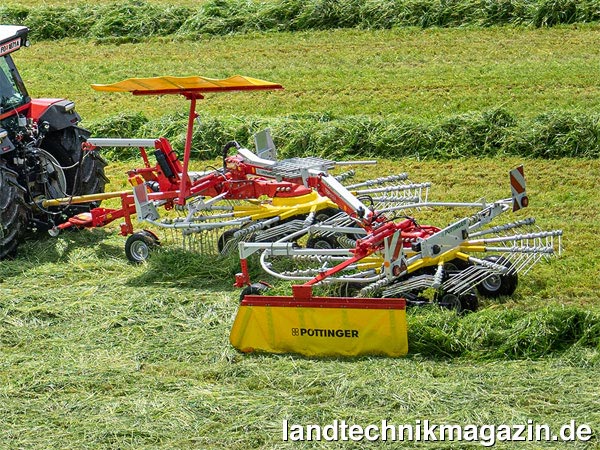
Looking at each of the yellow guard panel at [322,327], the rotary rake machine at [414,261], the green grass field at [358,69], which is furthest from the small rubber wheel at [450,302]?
the green grass field at [358,69]

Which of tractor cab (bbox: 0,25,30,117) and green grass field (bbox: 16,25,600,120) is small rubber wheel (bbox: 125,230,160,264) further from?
green grass field (bbox: 16,25,600,120)

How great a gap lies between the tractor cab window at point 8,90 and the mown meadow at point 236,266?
4.58 ft

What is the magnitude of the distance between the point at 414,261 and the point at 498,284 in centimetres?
74

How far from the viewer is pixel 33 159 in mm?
10844

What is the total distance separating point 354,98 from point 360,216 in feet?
23.1

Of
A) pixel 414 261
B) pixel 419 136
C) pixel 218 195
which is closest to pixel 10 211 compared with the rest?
pixel 218 195

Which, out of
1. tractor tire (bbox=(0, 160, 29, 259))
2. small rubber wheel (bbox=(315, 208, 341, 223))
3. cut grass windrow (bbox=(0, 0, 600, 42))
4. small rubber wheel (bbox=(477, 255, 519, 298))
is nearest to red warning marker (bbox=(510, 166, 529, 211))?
small rubber wheel (bbox=(477, 255, 519, 298))

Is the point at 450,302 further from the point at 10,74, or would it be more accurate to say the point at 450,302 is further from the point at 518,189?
the point at 10,74

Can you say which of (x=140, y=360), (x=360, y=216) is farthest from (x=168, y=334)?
(x=360, y=216)

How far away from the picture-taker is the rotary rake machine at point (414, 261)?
8148mm

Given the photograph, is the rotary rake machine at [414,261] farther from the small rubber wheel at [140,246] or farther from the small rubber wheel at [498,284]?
the small rubber wheel at [140,246]

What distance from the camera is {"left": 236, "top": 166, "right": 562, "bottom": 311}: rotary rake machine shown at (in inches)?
321

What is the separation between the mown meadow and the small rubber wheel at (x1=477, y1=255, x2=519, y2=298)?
0.11 meters

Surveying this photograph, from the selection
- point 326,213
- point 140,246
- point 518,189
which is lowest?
point 140,246
